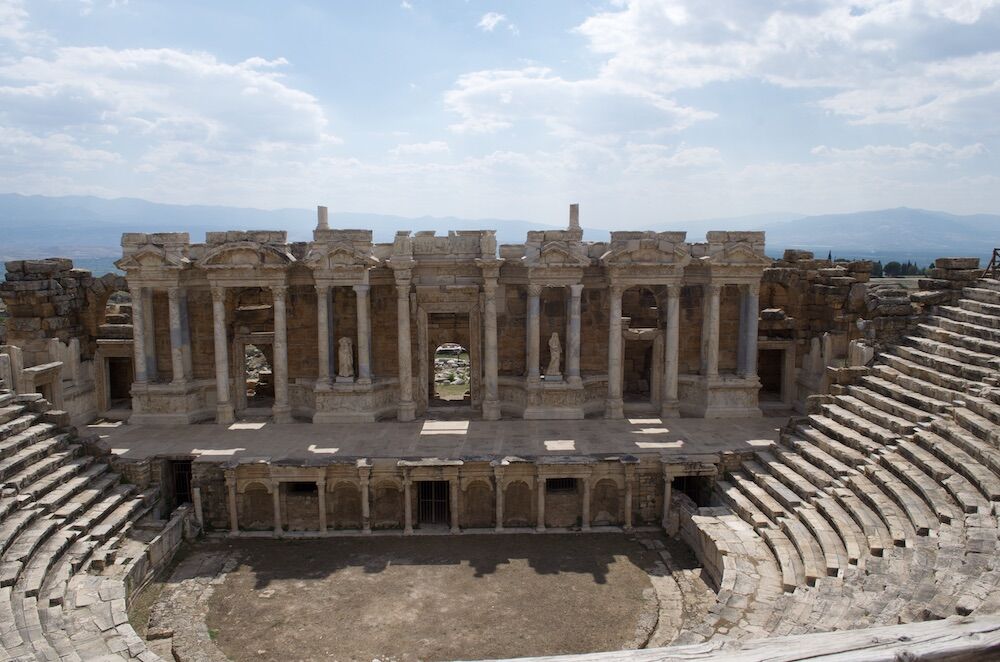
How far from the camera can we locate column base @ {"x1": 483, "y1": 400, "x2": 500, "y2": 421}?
2084 cm

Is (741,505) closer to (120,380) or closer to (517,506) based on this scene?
(517,506)

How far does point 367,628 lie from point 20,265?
16009 mm

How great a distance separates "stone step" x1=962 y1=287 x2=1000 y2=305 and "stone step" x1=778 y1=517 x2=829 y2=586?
802cm

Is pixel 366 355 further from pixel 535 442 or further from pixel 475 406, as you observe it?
pixel 535 442

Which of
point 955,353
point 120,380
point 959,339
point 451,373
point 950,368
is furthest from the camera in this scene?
point 451,373

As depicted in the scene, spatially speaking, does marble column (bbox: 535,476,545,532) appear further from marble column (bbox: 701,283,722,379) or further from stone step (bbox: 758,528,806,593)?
marble column (bbox: 701,283,722,379)

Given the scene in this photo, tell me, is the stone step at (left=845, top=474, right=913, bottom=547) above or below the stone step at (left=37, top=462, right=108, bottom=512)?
above

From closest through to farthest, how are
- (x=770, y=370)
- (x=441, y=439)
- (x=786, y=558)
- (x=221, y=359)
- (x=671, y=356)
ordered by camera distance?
(x=786, y=558) < (x=441, y=439) < (x=221, y=359) < (x=671, y=356) < (x=770, y=370)

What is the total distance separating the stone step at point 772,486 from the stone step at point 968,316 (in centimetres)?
592

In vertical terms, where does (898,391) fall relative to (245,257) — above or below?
below

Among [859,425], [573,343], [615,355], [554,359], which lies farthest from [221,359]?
[859,425]

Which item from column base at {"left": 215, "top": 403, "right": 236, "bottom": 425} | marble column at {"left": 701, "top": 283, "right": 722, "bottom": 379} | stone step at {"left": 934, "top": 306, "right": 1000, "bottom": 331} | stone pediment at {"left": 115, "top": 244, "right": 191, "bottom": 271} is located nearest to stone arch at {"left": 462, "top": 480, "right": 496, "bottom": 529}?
marble column at {"left": 701, "top": 283, "right": 722, "bottom": 379}

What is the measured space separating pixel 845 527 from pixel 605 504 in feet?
19.7

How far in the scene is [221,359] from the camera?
20.6m
